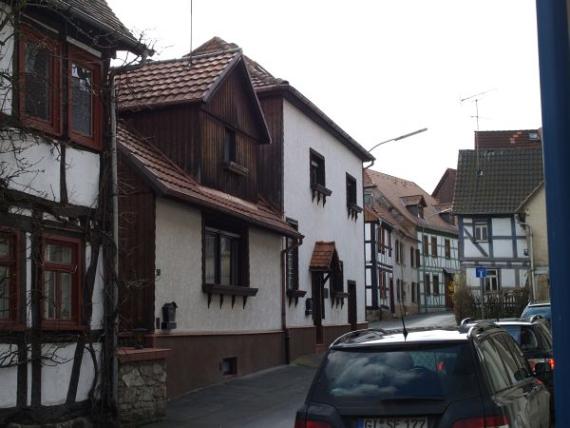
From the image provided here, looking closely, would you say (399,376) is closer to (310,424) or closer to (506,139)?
(310,424)

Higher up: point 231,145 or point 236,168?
point 231,145

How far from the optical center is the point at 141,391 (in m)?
12.4

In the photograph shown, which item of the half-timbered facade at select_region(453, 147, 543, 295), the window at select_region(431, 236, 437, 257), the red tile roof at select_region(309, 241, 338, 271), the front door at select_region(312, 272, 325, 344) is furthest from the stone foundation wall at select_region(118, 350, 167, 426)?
the window at select_region(431, 236, 437, 257)

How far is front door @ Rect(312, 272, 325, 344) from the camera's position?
24.3 metres

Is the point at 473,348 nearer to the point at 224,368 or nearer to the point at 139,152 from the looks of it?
the point at 139,152

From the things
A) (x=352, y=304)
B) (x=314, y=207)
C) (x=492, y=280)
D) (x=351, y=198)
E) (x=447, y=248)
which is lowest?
(x=352, y=304)

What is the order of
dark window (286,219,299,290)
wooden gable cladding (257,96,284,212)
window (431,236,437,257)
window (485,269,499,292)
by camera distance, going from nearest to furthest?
wooden gable cladding (257,96,284,212), dark window (286,219,299,290), window (485,269,499,292), window (431,236,437,257)

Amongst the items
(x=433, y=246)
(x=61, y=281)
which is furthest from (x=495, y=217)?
(x=61, y=281)

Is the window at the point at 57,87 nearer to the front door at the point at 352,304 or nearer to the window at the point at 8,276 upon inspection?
the window at the point at 8,276

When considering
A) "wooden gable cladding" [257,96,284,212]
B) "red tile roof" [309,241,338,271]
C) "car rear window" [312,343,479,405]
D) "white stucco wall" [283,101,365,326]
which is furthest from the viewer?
"red tile roof" [309,241,338,271]

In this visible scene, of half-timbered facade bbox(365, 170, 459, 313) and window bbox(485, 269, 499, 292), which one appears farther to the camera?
half-timbered facade bbox(365, 170, 459, 313)

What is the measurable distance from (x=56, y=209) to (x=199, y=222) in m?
5.39

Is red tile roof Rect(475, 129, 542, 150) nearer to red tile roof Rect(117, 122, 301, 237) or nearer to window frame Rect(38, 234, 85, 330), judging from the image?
red tile roof Rect(117, 122, 301, 237)

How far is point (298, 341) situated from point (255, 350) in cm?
309
